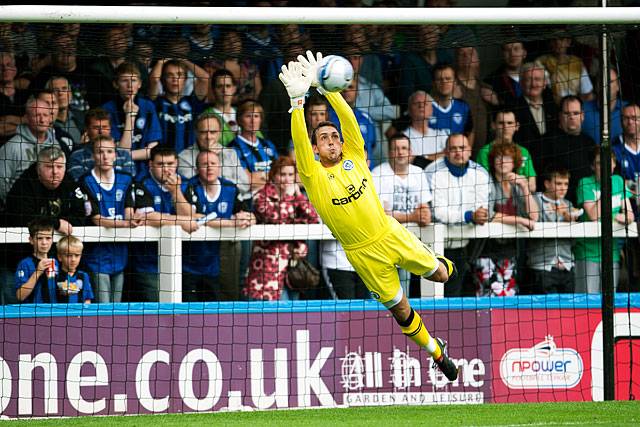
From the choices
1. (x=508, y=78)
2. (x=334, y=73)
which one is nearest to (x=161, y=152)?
(x=334, y=73)

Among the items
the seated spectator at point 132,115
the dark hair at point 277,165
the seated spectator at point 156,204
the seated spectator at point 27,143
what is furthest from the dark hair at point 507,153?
the seated spectator at point 27,143

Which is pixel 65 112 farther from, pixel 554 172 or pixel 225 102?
pixel 554 172

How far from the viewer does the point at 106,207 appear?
32.7 feet

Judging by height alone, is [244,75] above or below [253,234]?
above

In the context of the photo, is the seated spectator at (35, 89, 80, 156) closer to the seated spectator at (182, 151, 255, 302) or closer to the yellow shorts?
the seated spectator at (182, 151, 255, 302)

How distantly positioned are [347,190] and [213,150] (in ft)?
8.26

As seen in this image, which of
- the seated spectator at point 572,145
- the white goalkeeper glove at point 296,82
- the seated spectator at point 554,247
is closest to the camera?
the white goalkeeper glove at point 296,82

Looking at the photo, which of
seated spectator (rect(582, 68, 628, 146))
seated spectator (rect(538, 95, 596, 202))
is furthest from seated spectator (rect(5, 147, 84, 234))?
seated spectator (rect(582, 68, 628, 146))

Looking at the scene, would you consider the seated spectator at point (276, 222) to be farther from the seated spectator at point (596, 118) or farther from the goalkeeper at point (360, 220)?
the seated spectator at point (596, 118)

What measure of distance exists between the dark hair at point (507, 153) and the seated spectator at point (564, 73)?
4.02ft

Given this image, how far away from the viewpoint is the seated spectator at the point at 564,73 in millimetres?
11859

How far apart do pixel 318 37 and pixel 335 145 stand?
1.75 meters

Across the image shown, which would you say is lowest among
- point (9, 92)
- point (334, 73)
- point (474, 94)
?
point (334, 73)

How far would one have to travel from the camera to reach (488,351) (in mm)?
10000
